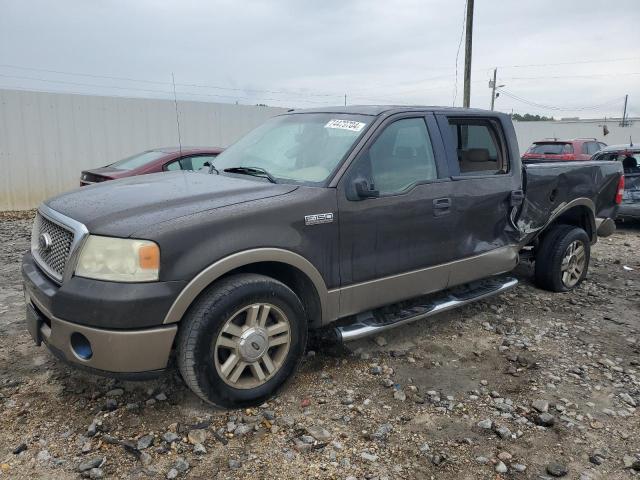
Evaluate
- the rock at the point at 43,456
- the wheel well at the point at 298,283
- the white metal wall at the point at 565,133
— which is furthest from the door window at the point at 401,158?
the white metal wall at the point at 565,133

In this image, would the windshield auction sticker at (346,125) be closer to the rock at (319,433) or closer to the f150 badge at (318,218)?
the f150 badge at (318,218)

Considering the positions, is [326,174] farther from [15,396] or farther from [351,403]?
[15,396]

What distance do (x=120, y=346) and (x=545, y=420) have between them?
97.4 inches

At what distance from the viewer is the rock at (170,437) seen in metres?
2.81

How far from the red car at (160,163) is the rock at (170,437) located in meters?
5.46

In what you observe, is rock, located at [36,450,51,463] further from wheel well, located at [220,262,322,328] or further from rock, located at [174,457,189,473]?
wheel well, located at [220,262,322,328]

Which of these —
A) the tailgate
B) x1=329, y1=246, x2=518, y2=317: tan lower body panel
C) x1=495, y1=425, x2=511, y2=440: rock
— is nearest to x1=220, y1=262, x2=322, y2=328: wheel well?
x1=329, y1=246, x2=518, y2=317: tan lower body panel

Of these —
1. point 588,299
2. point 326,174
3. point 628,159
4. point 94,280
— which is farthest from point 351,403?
point 628,159

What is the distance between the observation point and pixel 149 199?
3.04 m

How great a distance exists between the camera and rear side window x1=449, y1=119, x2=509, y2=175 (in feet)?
13.9

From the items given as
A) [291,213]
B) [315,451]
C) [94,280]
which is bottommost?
[315,451]

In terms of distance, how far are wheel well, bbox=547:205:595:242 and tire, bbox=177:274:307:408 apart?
3591mm

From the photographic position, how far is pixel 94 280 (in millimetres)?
2654

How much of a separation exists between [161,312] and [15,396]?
1355mm
